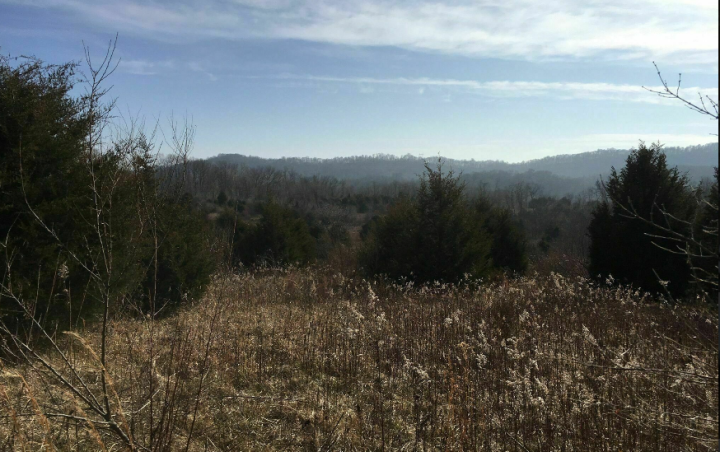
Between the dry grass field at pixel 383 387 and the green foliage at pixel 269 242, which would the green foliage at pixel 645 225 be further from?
the green foliage at pixel 269 242

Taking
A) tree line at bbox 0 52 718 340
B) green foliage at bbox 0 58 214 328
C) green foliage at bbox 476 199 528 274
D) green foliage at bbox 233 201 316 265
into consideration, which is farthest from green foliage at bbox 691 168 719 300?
green foliage at bbox 233 201 316 265

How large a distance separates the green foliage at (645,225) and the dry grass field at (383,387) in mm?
3350

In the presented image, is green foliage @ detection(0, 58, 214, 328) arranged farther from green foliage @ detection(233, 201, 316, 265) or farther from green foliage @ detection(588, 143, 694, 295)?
green foliage @ detection(233, 201, 316, 265)

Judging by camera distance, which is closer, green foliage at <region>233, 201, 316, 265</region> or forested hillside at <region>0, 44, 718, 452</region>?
forested hillside at <region>0, 44, 718, 452</region>

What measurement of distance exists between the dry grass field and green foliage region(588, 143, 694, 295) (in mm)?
3350

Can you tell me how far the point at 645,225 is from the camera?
10.0 metres

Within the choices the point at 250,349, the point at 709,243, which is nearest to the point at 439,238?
the point at 709,243

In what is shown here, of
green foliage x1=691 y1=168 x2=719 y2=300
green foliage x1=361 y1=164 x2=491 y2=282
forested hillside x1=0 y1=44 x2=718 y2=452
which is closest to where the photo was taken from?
green foliage x1=691 y1=168 x2=719 y2=300

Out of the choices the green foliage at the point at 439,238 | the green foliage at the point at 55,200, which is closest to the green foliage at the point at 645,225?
the green foliage at the point at 439,238

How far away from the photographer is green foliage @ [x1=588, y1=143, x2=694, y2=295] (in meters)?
9.67

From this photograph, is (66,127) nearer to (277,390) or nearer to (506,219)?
(277,390)

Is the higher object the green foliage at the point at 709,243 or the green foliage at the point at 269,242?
the green foliage at the point at 709,243

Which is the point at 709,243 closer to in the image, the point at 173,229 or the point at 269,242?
the point at 173,229

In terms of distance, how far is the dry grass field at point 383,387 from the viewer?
315 cm
